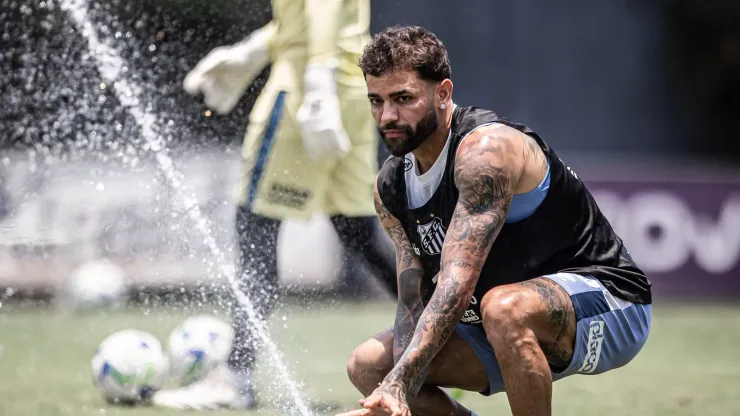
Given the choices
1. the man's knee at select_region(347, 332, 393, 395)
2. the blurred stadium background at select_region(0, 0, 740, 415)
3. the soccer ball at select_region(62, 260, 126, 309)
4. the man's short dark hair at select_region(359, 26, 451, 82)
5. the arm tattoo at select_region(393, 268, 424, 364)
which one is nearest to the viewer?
the man's short dark hair at select_region(359, 26, 451, 82)

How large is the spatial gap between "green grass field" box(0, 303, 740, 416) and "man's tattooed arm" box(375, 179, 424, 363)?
127 centimetres

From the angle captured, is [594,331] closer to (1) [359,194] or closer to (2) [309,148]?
(2) [309,148]

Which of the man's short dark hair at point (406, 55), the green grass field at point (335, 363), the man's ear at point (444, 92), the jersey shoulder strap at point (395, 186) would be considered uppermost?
the man's short dark hair at point (406, 55)

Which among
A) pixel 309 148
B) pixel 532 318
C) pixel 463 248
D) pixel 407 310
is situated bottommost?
pixel 532 318

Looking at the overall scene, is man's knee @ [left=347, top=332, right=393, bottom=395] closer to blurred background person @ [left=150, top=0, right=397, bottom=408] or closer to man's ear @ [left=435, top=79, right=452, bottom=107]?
man's ear @ [left=435, top=79, right=452, bottom=107]

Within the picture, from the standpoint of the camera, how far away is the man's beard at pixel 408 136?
3279 mm

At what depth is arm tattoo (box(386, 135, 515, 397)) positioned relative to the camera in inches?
122

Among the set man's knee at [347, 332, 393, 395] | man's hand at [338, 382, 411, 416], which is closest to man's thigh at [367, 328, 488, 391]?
man's knee at [347, 332, 393, 395]

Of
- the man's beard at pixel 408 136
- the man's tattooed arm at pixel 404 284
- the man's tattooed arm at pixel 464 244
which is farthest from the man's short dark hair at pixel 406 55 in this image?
the man's tattooed arm at pixel 404 284

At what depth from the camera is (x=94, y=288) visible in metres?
7.92

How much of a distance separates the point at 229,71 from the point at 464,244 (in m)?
2.97

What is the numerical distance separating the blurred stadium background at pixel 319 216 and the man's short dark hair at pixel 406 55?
6.57 ft

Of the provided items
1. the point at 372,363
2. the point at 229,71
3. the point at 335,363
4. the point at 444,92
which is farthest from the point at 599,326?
the point at 229,71

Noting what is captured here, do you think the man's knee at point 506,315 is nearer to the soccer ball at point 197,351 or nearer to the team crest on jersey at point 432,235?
the team crest on jersey at point 432,235
